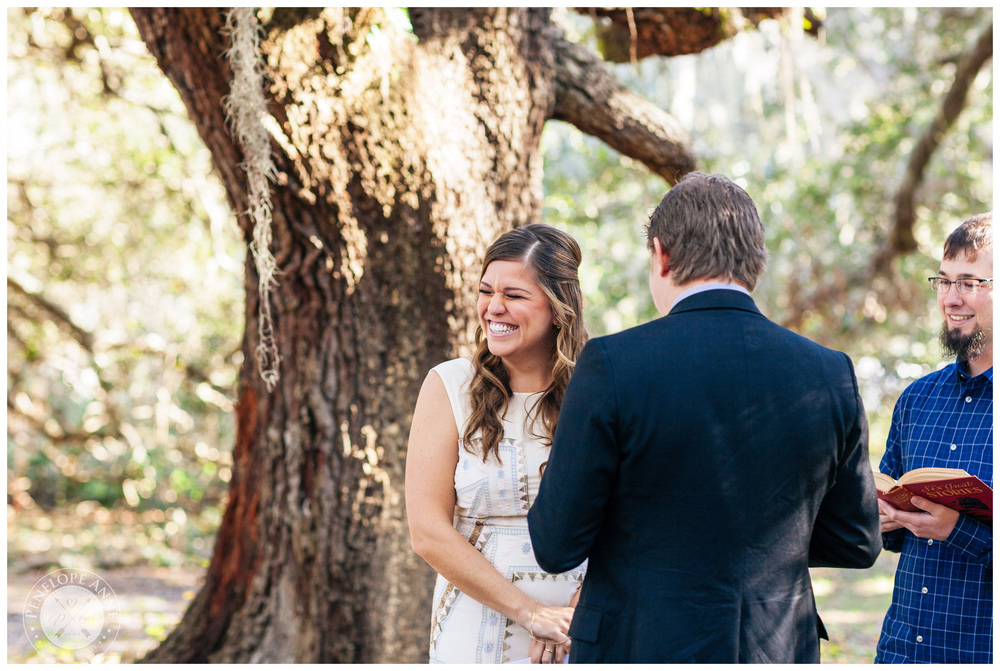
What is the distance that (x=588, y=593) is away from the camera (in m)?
1.72

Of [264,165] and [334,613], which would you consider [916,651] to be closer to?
[334,613]

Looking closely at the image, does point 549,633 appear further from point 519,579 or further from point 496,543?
point 496,543

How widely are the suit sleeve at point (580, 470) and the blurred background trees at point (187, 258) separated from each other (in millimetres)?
5589

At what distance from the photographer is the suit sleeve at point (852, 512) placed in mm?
1682

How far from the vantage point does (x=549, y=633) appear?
2.05 m

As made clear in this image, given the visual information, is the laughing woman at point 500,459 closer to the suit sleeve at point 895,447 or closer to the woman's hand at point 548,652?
the woman's hand at point 548,652

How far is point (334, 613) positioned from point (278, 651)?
354 millimetres

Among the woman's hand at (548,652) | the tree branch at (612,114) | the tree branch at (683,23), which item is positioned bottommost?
the woman's hand at (548,652)

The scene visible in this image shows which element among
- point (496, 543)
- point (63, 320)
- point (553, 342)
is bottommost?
point (496, 543)

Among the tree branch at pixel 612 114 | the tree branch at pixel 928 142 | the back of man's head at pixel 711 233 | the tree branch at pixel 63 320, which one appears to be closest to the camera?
the back of man's head at pixel 711 233

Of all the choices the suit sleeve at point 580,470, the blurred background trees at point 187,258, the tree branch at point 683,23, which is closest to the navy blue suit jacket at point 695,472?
the suit sleeve at point 580,470

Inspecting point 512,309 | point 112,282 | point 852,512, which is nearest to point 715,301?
point 852,512

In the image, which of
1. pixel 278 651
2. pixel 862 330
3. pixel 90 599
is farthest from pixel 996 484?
pixel 862 330

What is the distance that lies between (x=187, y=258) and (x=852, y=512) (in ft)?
25.8
